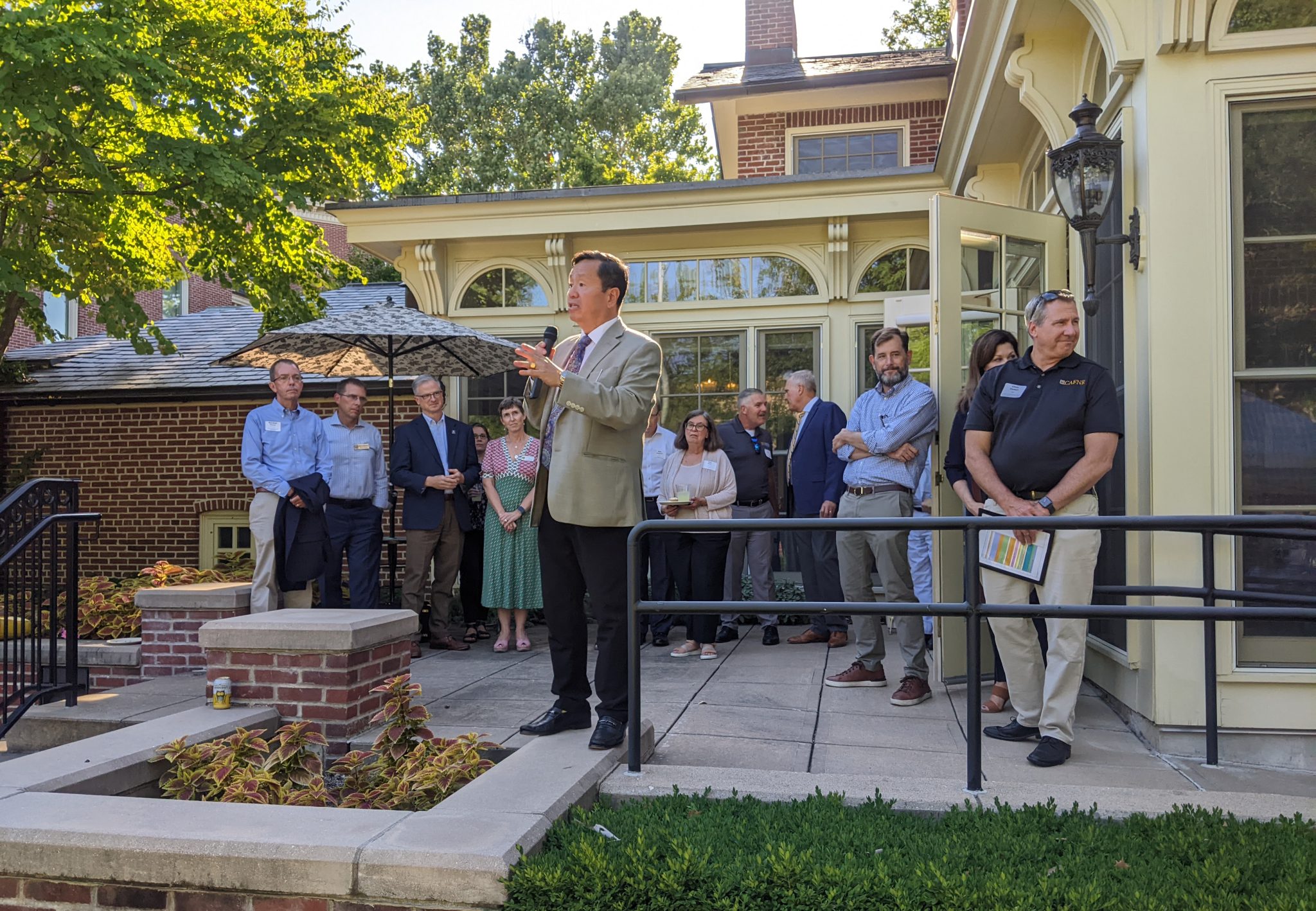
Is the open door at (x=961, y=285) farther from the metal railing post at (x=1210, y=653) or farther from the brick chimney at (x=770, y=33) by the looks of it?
the brick chimney at (x=770, y=33)

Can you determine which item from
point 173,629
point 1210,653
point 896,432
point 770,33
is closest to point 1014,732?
point 1210,653

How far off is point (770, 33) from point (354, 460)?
394 inches

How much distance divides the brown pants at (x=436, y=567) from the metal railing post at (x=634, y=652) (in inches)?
155

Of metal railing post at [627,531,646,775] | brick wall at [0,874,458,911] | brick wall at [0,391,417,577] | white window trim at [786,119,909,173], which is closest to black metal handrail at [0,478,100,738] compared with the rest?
brick wall at [0,874,458,911]

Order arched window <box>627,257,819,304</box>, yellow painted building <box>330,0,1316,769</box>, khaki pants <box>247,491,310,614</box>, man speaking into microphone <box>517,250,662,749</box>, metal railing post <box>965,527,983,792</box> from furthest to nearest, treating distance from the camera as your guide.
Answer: arched window <box>627,257,819,304</box> < khaki pants <box>247,491,310,614</box> < yellow painted building <box>330,0,1316,769</box> < man speaking into microphone <box>517,250,662,749</box> < metal railing post <box>965,527,983,792</box>

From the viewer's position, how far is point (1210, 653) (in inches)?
142

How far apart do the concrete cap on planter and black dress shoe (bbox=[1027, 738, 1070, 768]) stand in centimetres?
286

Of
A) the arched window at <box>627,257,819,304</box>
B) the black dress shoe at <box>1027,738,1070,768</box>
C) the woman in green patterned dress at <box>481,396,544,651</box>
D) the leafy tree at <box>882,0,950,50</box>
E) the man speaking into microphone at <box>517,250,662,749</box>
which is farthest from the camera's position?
the leafy tree at <box>882,0,950,50</box>

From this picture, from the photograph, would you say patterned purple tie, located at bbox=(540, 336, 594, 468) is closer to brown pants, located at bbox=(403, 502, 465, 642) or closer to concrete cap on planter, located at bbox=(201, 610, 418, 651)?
concrete cap on planter, located at bbox=(201, 610, 418, 651)

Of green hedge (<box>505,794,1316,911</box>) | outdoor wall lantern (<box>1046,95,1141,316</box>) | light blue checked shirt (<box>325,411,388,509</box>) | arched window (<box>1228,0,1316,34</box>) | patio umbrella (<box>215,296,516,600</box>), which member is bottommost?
green hedge (<box>505,794,1316,911</box>)

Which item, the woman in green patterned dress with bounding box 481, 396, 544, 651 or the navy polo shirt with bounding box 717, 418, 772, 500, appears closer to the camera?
the woman in green patterned dress with bounding box 481, 396, 544, 651

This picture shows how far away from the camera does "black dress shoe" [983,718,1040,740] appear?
4172 millimetres

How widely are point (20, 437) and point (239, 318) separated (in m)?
4.16

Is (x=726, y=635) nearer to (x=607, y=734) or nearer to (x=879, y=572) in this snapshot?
(x=879, y=572)
